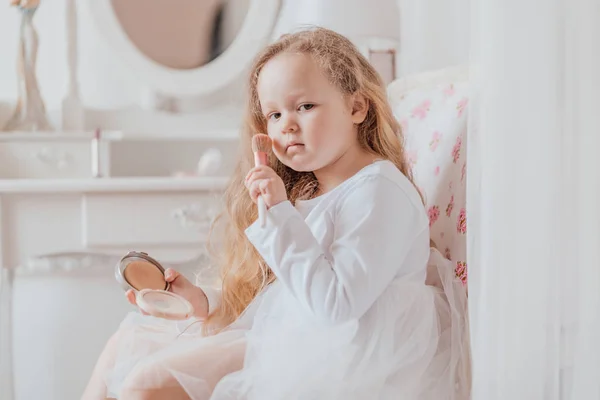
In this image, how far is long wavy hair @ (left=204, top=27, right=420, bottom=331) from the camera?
1.10m

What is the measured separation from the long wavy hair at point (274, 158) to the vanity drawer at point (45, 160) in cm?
68

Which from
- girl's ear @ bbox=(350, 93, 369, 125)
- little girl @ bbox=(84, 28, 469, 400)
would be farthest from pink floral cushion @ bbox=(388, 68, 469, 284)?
girl's ear @ bbox=(350, 93, 369, 125)

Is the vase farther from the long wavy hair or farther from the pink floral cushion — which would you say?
the pink floral cushion

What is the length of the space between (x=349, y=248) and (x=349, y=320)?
0.28 feet

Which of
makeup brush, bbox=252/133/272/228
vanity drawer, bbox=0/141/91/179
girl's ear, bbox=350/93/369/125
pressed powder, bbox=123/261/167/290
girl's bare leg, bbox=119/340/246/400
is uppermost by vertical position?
girl's ear, bbox=350/93/369/125

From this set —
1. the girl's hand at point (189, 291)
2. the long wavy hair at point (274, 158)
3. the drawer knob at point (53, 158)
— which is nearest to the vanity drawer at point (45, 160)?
the drawer knob at point (53, 158)

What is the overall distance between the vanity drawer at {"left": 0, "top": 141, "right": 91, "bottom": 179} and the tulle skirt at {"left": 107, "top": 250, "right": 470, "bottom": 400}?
0.91 m

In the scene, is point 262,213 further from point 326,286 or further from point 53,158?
point 53,158

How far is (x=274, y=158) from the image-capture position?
3.94 ft

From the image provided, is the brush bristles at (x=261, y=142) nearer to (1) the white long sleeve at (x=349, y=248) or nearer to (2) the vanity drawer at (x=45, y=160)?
(1) the white long sleeve at (x=349, y=248)

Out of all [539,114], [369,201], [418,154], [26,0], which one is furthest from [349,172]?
[26,0]

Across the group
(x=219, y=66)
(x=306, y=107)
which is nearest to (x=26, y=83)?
(x=219, y=66)

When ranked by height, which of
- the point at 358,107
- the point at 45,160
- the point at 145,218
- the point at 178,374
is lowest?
the point at 178,374

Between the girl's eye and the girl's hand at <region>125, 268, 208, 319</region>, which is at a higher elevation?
the girl's eye
